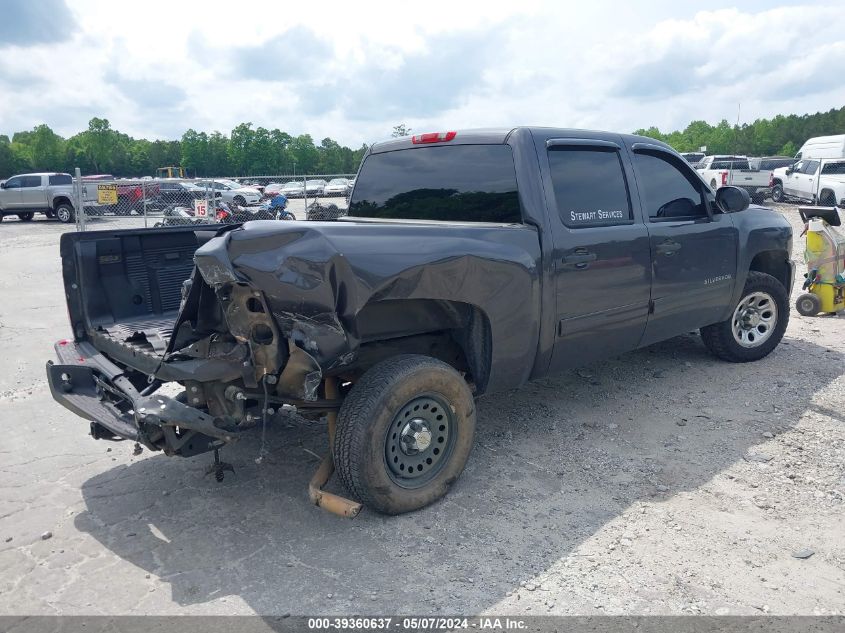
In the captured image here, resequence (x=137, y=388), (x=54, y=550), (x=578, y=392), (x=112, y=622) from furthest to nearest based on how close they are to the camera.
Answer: (x=578, y=392) → (x=137, y=388) → (x=54, y=550) → (x=112, y=622)

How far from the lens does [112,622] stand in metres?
2.87

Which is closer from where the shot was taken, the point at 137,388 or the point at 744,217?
the point at 137,388

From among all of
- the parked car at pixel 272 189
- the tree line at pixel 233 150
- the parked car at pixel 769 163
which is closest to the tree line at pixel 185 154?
the tree line at pixel 233 150

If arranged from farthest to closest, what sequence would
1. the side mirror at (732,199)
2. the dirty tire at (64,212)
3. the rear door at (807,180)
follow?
the dirty tire at (64,212)
the rear door at (807,180)
the side mirror at (732,199)

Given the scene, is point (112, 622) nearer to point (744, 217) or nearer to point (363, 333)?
point (363, 333)

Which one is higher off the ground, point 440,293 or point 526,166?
point 526,166

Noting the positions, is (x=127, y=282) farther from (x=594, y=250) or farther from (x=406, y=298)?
(x=594, y=250)

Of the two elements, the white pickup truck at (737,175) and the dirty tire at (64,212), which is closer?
the white pickup truck at (737,175)

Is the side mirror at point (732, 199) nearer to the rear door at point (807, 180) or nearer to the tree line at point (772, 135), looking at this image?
the rear door at point (807, 180)

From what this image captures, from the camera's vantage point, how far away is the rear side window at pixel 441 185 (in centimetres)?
425

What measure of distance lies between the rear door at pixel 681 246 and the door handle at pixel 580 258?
2.42 feet

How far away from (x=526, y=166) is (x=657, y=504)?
213 centimetres

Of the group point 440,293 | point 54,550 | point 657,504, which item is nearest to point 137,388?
point 54,550

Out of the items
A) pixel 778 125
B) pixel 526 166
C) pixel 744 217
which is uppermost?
pixel 778 125
